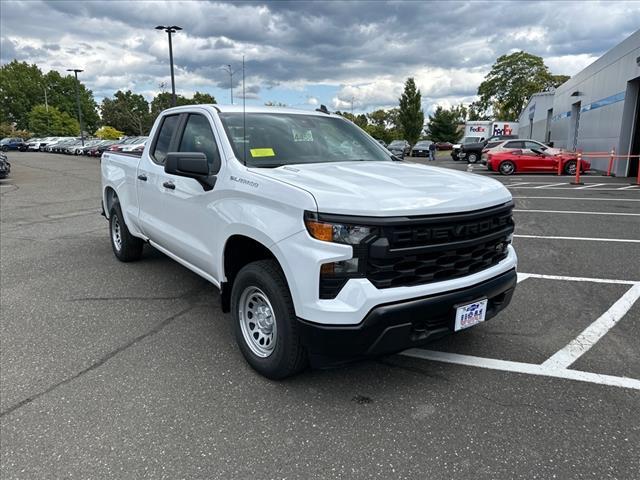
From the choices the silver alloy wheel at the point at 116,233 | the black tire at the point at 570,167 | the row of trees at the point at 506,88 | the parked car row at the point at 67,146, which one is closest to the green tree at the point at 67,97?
the parked car row at the point at 67,146

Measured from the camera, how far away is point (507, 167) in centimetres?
2131

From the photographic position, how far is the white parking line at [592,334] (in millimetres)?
3512

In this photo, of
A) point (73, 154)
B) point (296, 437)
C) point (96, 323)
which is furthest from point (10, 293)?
point (73, 154)

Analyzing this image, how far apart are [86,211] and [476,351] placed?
1034 centimetres

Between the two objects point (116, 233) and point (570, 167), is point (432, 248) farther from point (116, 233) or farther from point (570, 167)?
point (570, 167)

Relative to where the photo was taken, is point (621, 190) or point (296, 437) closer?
point (296, 437)

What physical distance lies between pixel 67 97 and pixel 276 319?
399 feet

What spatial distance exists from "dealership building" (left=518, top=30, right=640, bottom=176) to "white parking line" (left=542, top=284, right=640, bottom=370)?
15.0m

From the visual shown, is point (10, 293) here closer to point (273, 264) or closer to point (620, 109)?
point (273, 264)

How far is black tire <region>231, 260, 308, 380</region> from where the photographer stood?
9.48ft

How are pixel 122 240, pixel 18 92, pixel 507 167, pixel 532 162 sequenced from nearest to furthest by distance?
pixel 122 240
pixel 532 162
pixel 507 167
pixel 18 92

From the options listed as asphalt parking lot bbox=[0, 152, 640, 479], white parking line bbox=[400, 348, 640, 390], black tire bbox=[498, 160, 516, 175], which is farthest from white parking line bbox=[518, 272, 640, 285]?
black tire bbox=[498, 160, 516, 175]

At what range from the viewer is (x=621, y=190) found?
14031 mm

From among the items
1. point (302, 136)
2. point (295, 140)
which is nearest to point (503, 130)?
point (302, 136)
